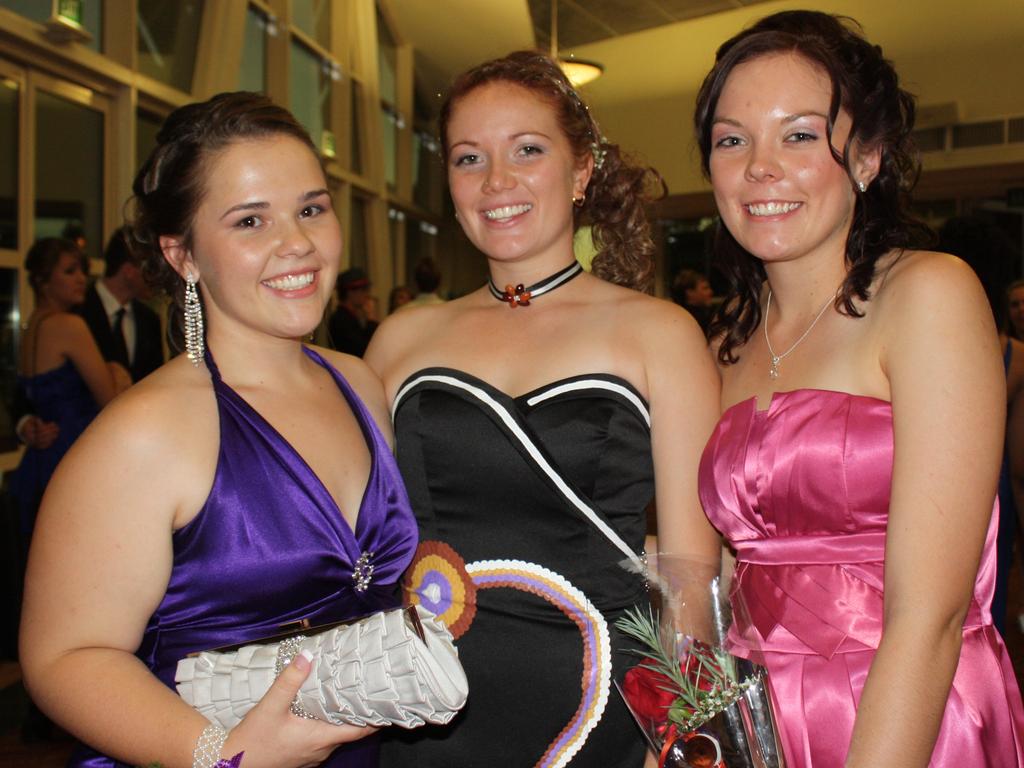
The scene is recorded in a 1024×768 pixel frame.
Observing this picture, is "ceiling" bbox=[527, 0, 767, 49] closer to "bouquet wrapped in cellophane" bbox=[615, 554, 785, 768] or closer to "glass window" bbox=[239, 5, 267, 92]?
"glass window" bbox=[239, 5, 267, 92]

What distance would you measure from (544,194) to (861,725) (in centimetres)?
118

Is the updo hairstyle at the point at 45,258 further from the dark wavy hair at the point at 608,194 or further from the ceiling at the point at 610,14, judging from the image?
the ceiling at the point at 610,14

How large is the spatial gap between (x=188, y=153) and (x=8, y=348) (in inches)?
170

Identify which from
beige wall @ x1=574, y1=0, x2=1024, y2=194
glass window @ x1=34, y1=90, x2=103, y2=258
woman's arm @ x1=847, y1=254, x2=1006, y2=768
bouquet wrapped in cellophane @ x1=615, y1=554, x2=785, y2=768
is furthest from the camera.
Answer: beige wall @ x1=574, y1=0, x2=1024, y2=194

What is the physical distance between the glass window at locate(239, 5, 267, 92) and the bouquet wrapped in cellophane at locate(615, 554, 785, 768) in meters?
7.83

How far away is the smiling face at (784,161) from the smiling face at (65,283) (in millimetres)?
3509

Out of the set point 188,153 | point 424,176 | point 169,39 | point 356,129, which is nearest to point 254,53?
point 169,39

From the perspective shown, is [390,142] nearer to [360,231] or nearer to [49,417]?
[360,231]

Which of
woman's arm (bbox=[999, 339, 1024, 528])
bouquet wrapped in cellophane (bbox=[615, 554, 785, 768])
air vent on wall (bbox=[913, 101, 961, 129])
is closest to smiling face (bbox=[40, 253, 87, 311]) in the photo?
bouquet wrapped in cellophane (bbox=[615, 554, 785, 768])

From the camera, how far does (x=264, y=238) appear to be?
1.70 metres

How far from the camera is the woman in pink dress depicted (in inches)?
54.0

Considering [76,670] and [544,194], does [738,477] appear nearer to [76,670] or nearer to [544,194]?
[544,194]

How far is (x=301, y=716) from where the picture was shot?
51.5 inches

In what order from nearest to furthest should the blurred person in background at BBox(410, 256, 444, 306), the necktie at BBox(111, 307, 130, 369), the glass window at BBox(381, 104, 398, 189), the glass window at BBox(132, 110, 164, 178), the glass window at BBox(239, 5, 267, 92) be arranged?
the necktie at BBox(111, 307, 130, 369) → the glass window at BBox(132, 110, 164, 178) → the blurred person in background at BBox(410, 256, 444, 306) → the glass window at BBox(239, 5, 267, 92) → the glass window at BBox(381, 104, 398, 189)
